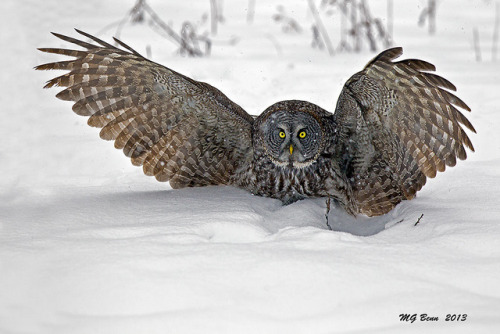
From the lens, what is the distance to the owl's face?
161 inches

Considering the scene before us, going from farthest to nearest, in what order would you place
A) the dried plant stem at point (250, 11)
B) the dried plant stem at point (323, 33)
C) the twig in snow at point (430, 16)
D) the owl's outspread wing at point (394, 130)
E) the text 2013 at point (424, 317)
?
the dried plant stem at point (250, 11) < the twig in snow at point (430, 16) < the dried plant stem at point (323, 33) < the owl's outspread wing at point (394, 130) < the text 2013 at point (424, 317)

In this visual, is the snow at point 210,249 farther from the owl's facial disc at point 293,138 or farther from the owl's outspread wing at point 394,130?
the owl's facial disc at point 293,138

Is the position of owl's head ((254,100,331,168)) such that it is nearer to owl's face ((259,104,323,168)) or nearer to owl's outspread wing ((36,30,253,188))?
owl's face ((259,104,323,168))

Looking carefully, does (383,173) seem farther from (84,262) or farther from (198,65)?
(198,65)

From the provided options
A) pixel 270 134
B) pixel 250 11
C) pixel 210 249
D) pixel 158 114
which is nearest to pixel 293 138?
pixel 270 134

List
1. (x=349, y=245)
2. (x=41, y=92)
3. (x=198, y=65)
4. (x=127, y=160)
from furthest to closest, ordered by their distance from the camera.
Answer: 1. (x=198, y=65)
2. (x=41, y=92)
3. (x=127, y=160)
4. (x=349, y=245)

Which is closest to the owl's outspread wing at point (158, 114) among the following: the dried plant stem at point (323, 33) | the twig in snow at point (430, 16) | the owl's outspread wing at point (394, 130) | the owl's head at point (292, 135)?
the owl's head at point (292, 135)

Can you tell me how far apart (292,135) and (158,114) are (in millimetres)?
831

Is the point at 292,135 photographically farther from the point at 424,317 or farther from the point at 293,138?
the point at 424,317

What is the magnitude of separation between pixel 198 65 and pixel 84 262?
4.34m

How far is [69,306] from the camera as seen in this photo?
2.34 m

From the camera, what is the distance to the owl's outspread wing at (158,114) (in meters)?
3.84

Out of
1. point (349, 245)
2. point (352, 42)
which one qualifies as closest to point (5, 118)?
point (349, 245)

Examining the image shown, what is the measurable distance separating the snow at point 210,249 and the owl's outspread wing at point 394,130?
213 mm
